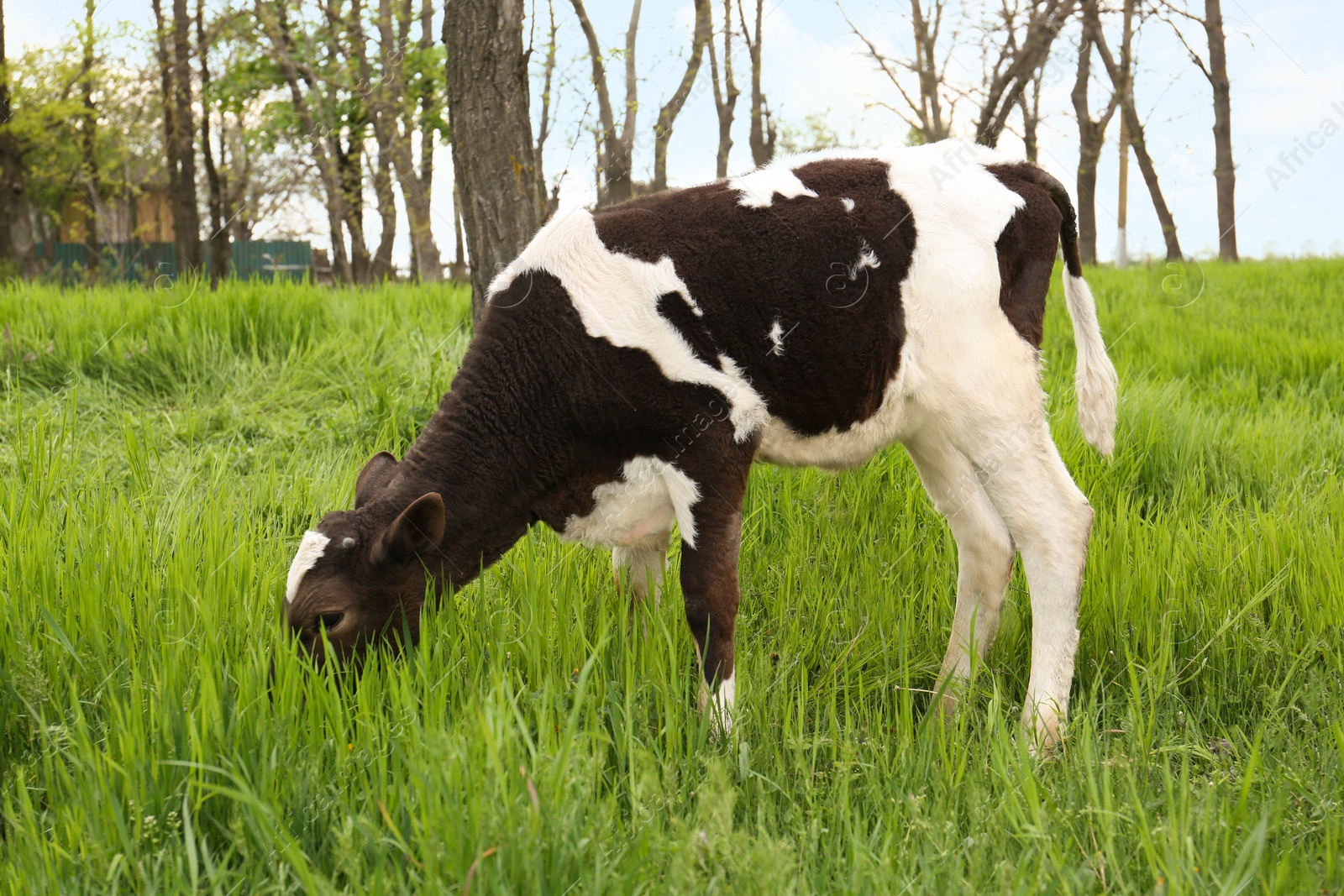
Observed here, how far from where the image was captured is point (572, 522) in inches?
127

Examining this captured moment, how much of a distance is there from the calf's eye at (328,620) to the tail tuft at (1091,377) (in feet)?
8.61

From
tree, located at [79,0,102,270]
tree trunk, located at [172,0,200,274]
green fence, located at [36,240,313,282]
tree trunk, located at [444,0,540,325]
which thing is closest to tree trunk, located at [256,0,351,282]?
tree trunk, located at [172,0,200,274]

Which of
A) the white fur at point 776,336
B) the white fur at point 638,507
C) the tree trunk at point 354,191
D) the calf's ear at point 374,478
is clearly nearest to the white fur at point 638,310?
the white fur at point 776,336

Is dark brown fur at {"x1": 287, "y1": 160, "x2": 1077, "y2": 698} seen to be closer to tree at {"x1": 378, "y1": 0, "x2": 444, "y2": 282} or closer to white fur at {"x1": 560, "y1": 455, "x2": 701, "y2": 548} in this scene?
white fur at {"x1": 560, "y1": 455, "x2": 701, "y2": 548}

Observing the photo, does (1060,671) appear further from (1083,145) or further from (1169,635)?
(1083,145)

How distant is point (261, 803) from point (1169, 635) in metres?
2.72

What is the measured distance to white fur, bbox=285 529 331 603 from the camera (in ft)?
9.62

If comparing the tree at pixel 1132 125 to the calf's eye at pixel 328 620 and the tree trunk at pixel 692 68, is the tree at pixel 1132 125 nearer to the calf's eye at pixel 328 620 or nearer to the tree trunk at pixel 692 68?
the tree trunk at pixel 692 68

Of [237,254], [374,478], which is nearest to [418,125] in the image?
[374,478]

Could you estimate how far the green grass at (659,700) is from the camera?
6.76 ft

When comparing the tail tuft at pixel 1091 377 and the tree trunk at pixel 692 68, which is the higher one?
the tree trunk at pixel 692 68

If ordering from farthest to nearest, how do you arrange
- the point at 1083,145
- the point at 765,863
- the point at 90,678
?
the point at 1083,145
the point at 90,678
the point at 765,863

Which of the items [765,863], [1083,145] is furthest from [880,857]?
[1083,145]

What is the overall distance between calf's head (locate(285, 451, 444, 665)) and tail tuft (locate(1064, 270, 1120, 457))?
2.31 meters
